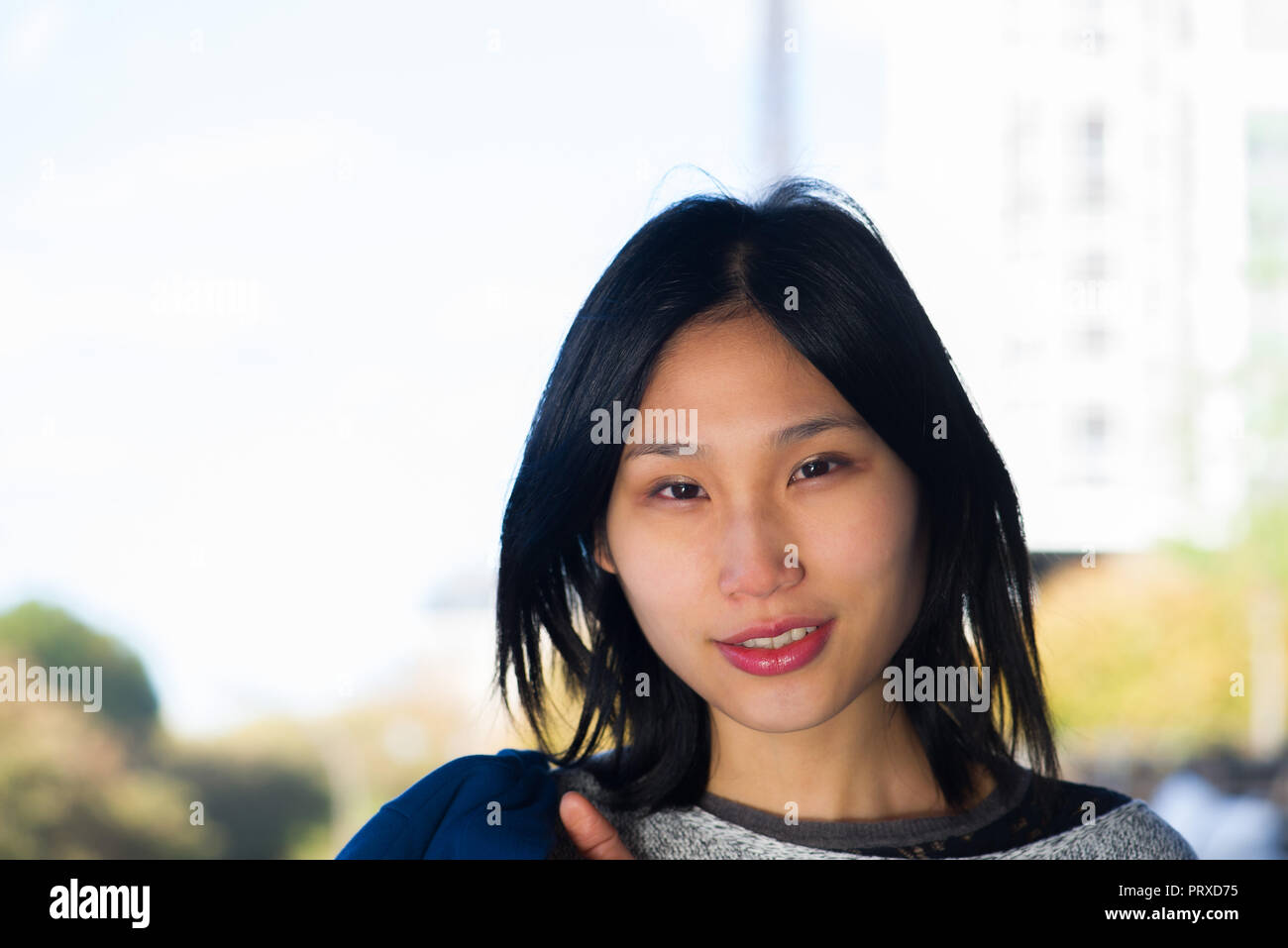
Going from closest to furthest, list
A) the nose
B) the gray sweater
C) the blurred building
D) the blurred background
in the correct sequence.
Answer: the nose
the gray sweater
the blurred background
the blurred building

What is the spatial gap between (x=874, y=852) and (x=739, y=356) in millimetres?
510

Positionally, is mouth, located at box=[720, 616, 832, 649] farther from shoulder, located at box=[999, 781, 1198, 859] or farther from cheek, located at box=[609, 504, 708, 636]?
shoulder, located at box=[999, 781, 1198, 859]

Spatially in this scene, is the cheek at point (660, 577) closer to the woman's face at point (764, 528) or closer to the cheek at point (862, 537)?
the woman's face at point (764, 528)

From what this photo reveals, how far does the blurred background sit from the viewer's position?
16.6 feet

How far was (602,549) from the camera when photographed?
1184 mm

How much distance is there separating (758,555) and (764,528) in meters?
0.03

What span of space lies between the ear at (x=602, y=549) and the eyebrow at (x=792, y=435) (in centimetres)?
12

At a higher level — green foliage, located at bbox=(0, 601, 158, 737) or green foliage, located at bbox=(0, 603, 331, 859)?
green foliage, located at bbox=(0, 601, 158, 737)

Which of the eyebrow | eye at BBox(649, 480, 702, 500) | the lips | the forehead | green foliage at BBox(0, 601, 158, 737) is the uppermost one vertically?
the forehead

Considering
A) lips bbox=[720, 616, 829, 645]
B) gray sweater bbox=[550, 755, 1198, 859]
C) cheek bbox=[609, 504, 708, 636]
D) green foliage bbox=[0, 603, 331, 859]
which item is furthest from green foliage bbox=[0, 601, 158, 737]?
lips bbox=[720, 616, 829, 645]

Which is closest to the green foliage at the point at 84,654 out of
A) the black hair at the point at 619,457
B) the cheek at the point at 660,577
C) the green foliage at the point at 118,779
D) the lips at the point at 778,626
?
the green foliage at the point at 118,779

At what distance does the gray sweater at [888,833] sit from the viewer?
114 cm

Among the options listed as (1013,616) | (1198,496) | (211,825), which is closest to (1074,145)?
(1198,496)

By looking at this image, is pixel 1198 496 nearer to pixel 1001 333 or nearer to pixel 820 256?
pixel 1001 333
